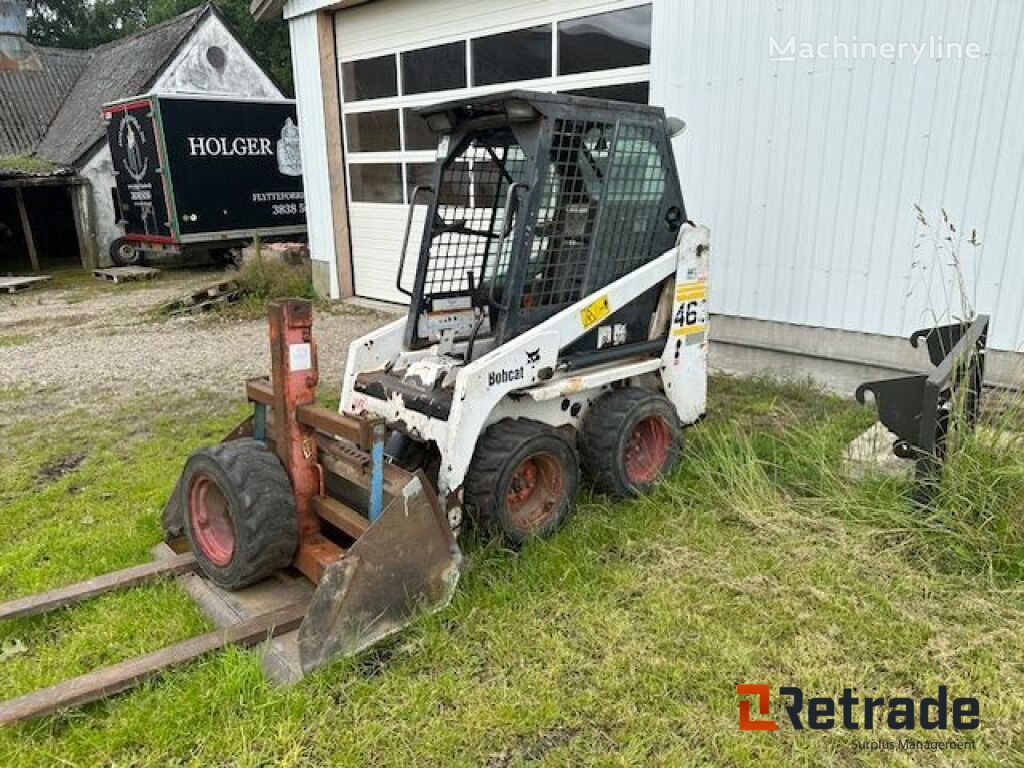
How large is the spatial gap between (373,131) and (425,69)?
1294 millimetres

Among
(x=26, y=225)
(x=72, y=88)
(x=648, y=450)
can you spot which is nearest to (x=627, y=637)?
(x=648, y=450)

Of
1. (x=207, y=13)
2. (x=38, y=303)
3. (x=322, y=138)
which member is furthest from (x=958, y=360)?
(x=207, y=13)

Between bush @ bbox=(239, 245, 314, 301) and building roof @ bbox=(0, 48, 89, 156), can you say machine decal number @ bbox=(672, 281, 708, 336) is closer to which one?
bush @ bbox=(239, 245, 314, 301)

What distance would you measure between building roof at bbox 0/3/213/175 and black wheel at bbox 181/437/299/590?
1599cm

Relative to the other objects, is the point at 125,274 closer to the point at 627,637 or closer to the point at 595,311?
the point at 595,311

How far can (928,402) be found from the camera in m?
3.24

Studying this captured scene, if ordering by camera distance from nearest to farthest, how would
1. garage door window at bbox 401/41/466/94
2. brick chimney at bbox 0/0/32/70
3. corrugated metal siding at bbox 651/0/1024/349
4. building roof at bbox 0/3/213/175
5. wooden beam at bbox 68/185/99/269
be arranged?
corrugated metal siding at bbox 651/0/1024/349, garage door window at bbox 401/41/466/94, wooden beam at bbox 68/185/99/269, building roof at bbox 0/3/213/175, brick chimney at bbox 0/0/32/70

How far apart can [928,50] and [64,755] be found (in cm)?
605

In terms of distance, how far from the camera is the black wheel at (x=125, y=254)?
15.4 meters

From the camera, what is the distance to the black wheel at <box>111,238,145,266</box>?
15350 millimetres

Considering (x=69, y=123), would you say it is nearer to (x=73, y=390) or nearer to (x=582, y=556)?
(x=73, y=390)

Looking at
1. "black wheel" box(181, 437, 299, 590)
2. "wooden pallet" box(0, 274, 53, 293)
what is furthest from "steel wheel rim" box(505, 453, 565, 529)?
"wooden pallet" box(0, 274, 53, 293)

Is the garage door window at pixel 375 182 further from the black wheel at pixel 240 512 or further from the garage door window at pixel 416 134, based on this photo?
the black wheel at pixel 240 512

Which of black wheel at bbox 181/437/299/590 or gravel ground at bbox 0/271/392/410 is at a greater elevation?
black wheel at bbox 181/437/299/590
